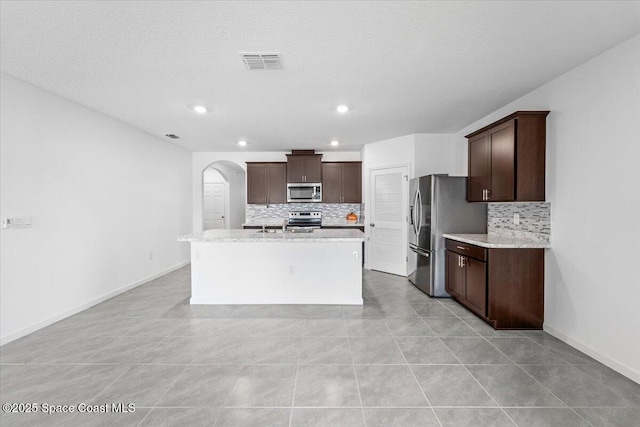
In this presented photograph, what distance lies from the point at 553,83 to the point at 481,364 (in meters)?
2.81

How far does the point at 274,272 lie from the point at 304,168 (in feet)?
9.83

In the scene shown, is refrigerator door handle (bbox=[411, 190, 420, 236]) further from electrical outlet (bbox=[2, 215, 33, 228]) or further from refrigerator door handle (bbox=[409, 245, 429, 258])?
electrical outlet (bbox=[2, 215, 33, 228])

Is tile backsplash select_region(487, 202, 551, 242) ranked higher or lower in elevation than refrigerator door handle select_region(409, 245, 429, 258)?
higher

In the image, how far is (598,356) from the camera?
2371 millimetres

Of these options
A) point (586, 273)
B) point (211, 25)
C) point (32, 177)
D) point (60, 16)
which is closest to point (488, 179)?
point (586, 273)

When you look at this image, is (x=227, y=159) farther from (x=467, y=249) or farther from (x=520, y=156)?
(x=520, y=156)

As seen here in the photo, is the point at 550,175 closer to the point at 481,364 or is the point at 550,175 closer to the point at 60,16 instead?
the point at 481,364

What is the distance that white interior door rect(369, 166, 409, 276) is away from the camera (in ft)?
16.7

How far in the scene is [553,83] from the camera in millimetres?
2848

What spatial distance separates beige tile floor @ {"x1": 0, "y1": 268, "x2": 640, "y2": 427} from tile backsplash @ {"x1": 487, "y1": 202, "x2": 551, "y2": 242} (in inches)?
41.1

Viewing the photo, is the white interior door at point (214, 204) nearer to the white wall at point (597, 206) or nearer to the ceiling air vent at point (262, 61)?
the ceiling air vent at point (262, 61)

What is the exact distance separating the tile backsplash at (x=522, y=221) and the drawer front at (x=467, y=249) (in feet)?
1.87

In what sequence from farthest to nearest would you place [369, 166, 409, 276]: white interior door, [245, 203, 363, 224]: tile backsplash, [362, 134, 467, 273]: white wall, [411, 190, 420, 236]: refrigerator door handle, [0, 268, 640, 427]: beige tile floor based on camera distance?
[245, 203, 363, 224]: tile backsplash, [369, 166, 409, 276]: white interior door, [362, 134, 467, 273]: white wall, [411, 190, 420, 236]: refrigerator door handle, [0, 268, 640, 427]: beige tile floor

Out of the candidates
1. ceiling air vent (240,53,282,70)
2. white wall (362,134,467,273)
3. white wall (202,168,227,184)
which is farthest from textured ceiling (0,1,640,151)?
white wall (202,168,227,184)
